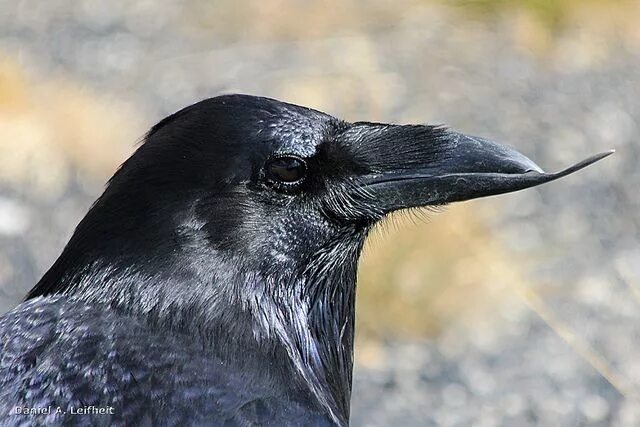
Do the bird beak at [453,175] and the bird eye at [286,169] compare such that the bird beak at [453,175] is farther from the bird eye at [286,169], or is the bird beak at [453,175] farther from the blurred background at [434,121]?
the blurred background at [434,121]

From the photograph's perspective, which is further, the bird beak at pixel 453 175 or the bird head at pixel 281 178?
the bird beak at pixel 453 175

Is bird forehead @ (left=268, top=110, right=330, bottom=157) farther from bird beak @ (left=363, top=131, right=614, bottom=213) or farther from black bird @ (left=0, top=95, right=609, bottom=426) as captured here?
bird beak @ (left=363, top=131, right=614, bottom=213)

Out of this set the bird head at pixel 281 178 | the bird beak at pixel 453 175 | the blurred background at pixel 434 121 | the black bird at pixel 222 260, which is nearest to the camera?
the black bird at pixel 222 260

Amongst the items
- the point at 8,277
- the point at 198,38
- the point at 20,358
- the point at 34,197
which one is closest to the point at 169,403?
the point at 20,358

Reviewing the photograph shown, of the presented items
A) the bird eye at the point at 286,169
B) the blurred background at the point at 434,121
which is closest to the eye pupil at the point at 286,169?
the bird eye at the point at 286,169

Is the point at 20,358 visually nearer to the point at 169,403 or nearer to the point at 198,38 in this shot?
the point at 169,403

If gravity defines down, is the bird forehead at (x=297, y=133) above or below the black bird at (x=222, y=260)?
above

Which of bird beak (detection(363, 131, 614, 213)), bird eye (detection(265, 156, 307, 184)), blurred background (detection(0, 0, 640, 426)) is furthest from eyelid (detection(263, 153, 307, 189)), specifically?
blurred background (detection(0, 0, 640, 426))
